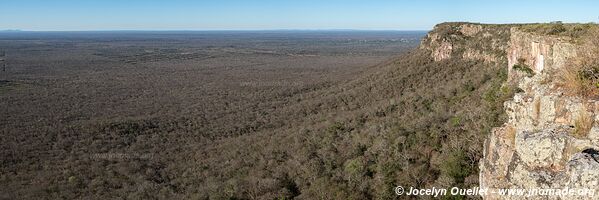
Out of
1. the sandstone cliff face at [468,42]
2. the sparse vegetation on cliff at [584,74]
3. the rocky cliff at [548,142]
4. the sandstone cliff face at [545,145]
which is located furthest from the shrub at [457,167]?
the sandstone cliff face at [468,42]

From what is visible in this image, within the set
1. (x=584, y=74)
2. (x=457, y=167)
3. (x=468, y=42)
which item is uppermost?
(x=584, y=74)

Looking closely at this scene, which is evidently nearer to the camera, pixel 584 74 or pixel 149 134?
pixel 584 74

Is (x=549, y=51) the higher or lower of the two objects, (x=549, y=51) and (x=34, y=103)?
the higher

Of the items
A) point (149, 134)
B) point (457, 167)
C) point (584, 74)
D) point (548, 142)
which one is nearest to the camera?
point (548, 142)

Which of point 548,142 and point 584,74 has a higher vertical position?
point 584,74

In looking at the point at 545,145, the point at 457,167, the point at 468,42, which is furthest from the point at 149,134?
the point at 545,145

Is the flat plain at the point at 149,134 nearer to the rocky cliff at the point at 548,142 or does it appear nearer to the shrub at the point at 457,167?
the shrub at the point at 457,167

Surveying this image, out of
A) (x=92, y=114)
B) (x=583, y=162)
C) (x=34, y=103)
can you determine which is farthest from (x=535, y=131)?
(x=34, y=103)

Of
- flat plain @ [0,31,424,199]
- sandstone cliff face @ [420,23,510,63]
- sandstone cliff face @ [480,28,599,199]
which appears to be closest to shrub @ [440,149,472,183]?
sandstone cliff face @ [480,28,599,199]

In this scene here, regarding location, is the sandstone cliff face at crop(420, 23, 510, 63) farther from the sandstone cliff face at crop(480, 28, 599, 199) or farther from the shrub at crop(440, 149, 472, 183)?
the sandstone cliff face at crop(480, 28, 599, 199)

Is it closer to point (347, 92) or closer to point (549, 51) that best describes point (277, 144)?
point (347, 92)

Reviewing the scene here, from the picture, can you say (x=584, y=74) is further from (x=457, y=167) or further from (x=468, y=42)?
(x=468, y=42)
